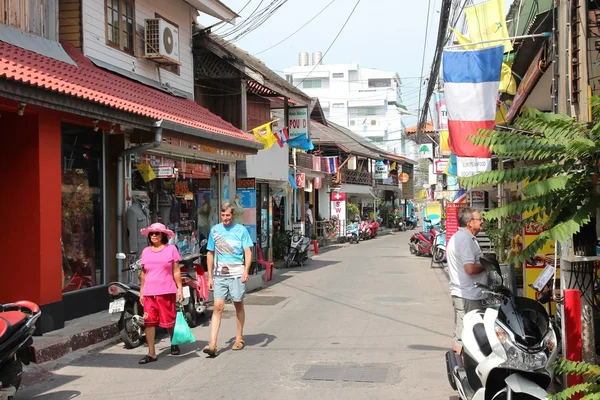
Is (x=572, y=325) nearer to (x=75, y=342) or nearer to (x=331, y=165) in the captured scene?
(x=75, y=342)

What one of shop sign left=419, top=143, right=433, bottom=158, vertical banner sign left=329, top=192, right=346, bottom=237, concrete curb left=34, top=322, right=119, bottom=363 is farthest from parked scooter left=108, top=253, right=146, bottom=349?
shop sign left=419, top=143, right=433, bottom=158

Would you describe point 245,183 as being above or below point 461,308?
above

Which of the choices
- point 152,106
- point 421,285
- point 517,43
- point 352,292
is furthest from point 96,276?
point 517,43

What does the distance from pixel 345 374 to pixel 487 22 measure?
25.5 feet

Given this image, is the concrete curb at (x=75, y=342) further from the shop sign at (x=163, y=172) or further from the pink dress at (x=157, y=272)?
the shop sign at (x=163, y=172)

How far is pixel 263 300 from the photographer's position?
1270cm

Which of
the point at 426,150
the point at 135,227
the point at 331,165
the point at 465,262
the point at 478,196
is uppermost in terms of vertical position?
the point at 426,150

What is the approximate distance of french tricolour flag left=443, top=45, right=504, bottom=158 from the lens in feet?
29.3

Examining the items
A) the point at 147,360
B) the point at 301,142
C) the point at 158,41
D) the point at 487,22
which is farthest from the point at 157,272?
the point at 301,142

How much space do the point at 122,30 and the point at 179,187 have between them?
350 centimetres

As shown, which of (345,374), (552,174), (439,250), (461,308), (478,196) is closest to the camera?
(552,174)

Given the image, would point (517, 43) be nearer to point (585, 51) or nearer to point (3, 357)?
point (585, 51)

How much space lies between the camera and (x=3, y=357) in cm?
522

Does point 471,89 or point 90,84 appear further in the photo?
point 90,84
